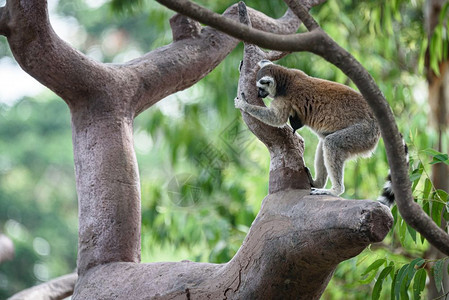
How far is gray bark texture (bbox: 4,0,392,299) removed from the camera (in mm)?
2172

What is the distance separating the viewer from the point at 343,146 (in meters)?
2.92

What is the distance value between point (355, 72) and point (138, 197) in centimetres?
162

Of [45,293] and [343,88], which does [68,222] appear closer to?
[45,293]

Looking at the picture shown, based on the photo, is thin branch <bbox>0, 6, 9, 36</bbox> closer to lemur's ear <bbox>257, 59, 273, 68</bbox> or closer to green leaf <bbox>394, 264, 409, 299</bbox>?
lemur's ear <bbox>257, 59, 273, 68</bbox>

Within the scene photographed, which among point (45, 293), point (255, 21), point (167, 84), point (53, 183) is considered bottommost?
point (45, 293)

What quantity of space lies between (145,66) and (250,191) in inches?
93.4

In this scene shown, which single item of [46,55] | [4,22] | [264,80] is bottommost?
[264,80]

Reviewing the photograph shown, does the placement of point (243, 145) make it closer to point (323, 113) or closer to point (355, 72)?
point (323, 113)

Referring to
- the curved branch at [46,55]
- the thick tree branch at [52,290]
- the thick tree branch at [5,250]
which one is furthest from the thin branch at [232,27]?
the thick tree branch at [5,250]

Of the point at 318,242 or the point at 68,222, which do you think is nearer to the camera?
the point at 318,242

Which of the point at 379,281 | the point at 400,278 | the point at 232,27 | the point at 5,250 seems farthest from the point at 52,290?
the point at 232,27

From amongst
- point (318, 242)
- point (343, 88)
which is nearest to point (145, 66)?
point (343, 88)

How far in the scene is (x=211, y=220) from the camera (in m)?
5.01

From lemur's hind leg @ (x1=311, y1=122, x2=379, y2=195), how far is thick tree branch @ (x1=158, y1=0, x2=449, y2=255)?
0.95 meters
